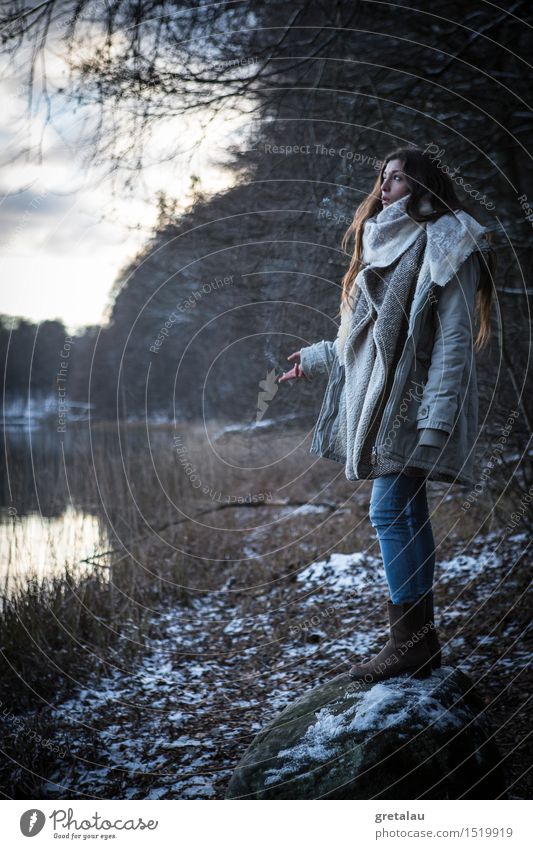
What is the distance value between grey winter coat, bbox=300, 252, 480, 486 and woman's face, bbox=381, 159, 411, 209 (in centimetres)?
36

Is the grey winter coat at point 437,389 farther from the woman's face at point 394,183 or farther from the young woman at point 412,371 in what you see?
the woman's face at point 394,183

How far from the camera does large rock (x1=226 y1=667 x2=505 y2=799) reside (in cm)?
258

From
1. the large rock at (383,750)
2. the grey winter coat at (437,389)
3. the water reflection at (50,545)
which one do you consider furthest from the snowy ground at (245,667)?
the grey winter coat at (437,389)

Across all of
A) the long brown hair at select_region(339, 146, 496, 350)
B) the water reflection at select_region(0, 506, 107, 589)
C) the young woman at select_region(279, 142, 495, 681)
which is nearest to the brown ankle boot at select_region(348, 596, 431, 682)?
the young woman at select_region(279, 142, 495, 681)

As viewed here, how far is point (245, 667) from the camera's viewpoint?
452 cm

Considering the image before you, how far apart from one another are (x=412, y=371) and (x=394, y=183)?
72cm

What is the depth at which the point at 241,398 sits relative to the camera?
32.9 ft

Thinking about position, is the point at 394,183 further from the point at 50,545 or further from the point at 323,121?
the point at 50,545

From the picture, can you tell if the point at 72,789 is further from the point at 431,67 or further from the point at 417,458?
the point at 431,67

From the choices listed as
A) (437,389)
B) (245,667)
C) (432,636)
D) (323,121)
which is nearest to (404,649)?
(432,636)

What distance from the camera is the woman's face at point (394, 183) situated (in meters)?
2.85

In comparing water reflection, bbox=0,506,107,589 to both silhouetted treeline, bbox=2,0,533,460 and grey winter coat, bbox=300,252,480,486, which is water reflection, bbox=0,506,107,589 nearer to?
silhouetted treeline, bbox=2,0,533,460

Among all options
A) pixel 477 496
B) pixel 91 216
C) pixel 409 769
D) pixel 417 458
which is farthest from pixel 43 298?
pixel 477 496

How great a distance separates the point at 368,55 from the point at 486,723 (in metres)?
3.89
